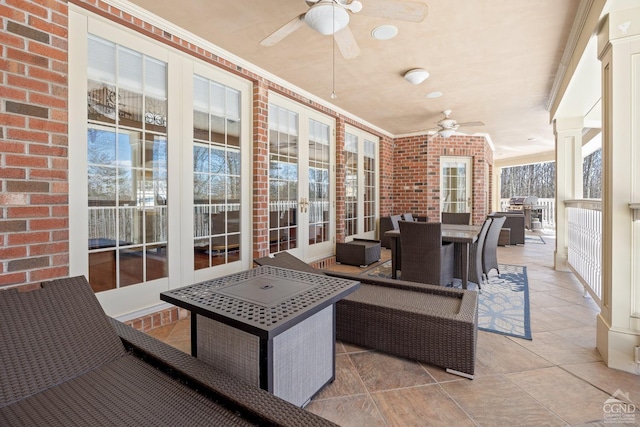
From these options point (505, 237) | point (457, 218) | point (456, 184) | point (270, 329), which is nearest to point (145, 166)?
point (270, 329)

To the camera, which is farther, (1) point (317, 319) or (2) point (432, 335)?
(2) point (432, 335)

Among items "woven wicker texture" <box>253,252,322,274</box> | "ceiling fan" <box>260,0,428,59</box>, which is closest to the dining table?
"woven wicker texture" <box>253,252,322,274</box>

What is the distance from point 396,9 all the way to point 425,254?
95.1 inches

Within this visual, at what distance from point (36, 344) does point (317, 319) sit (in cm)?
122

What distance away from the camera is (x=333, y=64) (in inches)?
142

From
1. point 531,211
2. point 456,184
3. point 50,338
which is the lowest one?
point 50,338

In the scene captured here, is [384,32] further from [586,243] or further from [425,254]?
[586,243]

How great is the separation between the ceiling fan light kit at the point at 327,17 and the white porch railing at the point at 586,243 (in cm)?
316

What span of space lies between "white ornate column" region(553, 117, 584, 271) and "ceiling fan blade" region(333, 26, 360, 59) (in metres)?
4.06

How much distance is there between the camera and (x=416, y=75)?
148 inches

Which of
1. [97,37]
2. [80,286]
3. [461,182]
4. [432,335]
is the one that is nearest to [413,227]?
[432,335]

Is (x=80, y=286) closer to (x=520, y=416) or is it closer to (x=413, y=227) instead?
(x=520, y=416)

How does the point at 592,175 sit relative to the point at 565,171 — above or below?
above

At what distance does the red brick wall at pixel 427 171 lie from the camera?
7.42 metres
